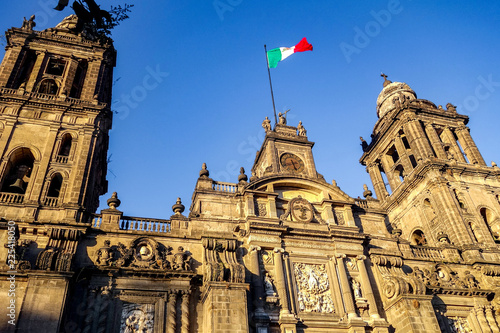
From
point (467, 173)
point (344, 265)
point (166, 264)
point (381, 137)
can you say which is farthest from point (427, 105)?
point (166, 264)

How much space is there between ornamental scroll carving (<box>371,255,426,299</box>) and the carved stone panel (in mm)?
10996

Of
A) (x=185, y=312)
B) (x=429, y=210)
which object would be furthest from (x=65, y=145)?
(x=429, y=210)

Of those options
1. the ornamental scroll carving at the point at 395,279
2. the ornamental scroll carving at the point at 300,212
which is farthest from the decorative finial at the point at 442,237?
the ornamental scroll carving at the point at 300,212

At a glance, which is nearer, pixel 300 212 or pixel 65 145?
pixel 300 212

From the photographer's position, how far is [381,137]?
117 ft

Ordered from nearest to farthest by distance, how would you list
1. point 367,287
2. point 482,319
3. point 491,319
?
point 367,287 < point 482,319 < point 491,319

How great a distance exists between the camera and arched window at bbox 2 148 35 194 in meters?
20.6

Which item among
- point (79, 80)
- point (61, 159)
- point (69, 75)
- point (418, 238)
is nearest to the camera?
point (61, 159)

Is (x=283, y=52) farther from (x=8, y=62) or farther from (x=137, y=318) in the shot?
(x=137, y=318)

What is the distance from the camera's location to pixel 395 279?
1980 centimetres

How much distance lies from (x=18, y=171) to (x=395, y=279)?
19693mm

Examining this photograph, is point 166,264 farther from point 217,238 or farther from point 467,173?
point 467,173

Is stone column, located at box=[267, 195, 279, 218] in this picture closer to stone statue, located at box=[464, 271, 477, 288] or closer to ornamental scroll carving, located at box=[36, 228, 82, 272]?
ornamental scroll carving, located at box=[36, 228, 82, 272]

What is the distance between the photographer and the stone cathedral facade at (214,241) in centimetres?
1645
